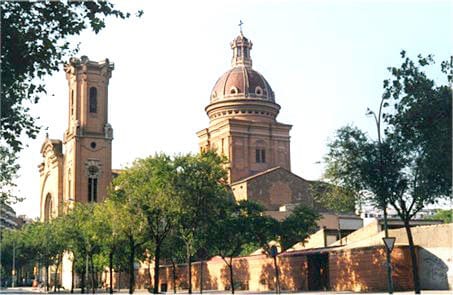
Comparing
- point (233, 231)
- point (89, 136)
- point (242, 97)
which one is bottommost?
point (233, 231)

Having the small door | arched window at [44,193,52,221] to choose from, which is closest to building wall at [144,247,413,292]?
the small door

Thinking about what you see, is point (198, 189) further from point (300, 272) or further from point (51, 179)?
point (51, 179)

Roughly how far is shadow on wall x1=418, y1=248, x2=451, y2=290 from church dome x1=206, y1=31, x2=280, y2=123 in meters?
58.8

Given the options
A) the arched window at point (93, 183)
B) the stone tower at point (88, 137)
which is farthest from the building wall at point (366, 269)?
the arched window at point (93, 183)

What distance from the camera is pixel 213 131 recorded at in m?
94.8

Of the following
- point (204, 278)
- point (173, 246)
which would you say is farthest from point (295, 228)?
point (204, 278)

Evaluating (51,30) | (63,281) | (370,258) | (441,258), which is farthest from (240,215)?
(63,281)

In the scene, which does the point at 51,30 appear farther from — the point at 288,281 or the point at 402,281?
the point at 288,281

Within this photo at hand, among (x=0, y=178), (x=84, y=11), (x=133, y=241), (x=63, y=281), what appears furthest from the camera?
(x=63, y=281)

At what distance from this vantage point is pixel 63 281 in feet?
312

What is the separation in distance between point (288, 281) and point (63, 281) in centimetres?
5620

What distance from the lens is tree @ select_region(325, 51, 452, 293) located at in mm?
25812

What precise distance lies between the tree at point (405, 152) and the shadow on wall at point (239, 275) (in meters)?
23.1

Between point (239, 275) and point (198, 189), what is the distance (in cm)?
1299
